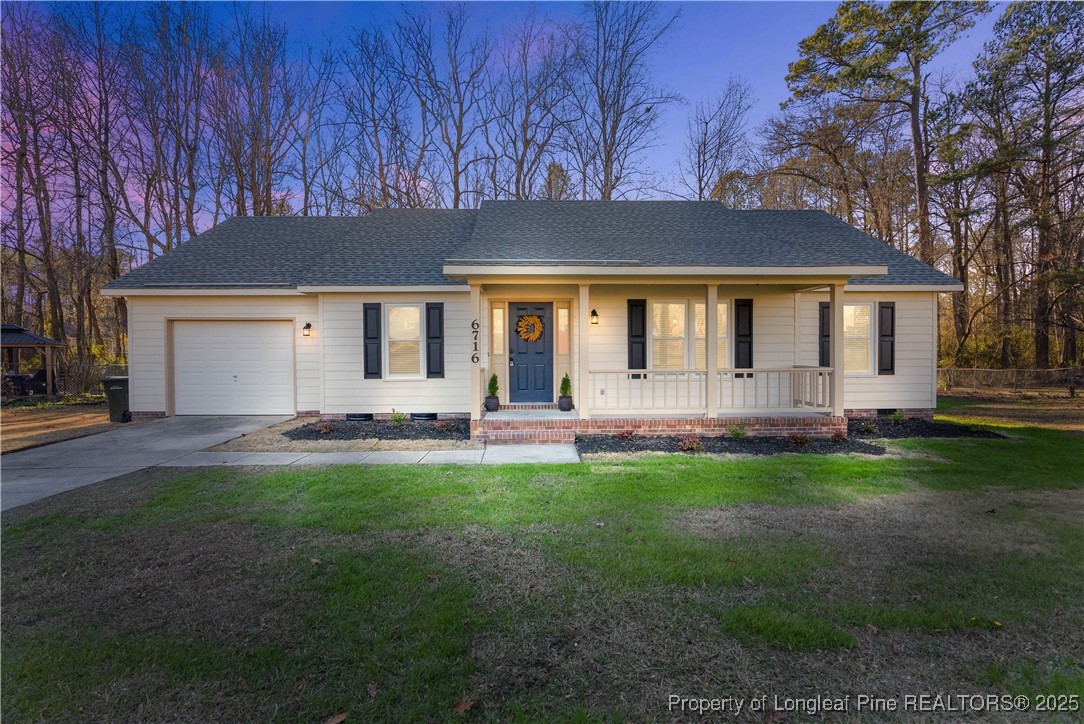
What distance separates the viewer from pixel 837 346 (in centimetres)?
826

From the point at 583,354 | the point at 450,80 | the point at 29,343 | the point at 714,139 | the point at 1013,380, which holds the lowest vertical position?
the point at 1013,380

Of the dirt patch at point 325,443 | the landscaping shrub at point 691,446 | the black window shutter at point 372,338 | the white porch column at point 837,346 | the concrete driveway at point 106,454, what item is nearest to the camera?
the concrete driveway at point 106,454

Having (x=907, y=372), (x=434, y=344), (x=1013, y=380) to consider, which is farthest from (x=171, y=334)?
(x=1013, y=380)

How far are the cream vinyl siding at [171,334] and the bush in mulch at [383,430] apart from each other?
1.54 meters

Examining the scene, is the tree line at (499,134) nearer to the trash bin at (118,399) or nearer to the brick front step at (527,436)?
the trash bin at (118,399)

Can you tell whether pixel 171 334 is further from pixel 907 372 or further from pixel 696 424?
pixel 907 372

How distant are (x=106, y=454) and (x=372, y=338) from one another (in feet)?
15.0

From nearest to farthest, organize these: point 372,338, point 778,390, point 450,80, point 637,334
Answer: point 778,390
point 637,334
point 372,338
point 450,80

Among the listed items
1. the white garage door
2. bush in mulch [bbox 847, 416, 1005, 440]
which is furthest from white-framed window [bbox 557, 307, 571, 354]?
the white garage door

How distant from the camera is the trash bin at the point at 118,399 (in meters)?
9.72

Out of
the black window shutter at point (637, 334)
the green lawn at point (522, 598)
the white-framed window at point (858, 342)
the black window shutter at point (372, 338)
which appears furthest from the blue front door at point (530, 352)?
the white-framed window at point (858, 342)

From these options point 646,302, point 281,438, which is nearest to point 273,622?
point 281,438

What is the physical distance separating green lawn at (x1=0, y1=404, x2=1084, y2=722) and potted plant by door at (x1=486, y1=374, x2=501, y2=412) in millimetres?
3840

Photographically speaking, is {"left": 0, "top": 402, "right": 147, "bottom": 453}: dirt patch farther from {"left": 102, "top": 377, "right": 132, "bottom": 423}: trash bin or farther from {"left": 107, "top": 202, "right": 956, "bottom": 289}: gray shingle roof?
{"left": 107, "top": 202, "right": 956, "bottom": 289}: gray shingle roof
